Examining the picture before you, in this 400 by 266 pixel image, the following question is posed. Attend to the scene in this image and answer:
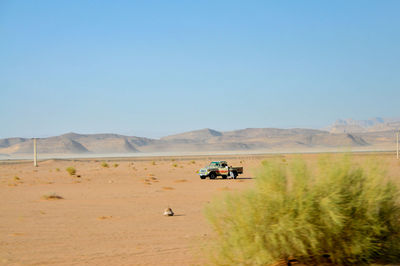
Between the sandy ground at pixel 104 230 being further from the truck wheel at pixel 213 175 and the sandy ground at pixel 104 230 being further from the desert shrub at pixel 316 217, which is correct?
the truck wheel at pixel 213 175

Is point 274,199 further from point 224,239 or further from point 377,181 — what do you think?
point 377,181

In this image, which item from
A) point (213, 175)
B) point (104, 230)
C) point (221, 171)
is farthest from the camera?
point (213, 175)

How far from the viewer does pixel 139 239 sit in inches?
494

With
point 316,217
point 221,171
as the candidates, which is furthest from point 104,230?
point 221,171

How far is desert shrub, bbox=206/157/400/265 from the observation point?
743cm

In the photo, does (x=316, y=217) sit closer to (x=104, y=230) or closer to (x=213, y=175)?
(x=104, y=230)

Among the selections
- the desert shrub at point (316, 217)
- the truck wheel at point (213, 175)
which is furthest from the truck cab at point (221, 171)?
the desert shrub at point (316, 217)

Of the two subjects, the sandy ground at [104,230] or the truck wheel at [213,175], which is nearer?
the sandy ground at [104,230]

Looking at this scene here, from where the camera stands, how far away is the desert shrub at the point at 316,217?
7434 mm

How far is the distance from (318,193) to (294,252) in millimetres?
1068

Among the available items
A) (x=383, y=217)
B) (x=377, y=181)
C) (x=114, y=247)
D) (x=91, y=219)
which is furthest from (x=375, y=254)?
(x=91, y=219)

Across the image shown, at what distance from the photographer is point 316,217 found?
24.6 ft

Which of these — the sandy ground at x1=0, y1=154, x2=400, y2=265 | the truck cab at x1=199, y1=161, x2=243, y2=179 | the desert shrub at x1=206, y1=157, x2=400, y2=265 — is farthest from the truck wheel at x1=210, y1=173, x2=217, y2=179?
the desert shrub at x1=206, y1=157, x2=400, y2=265

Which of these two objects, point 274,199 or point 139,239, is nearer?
point 274,199
